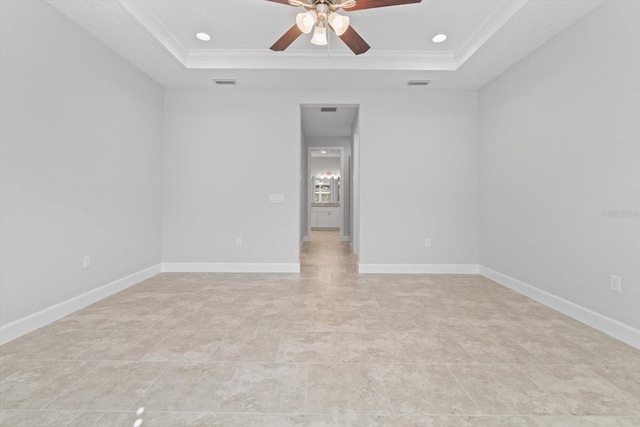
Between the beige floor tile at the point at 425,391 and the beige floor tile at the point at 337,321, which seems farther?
the beige floor tile at the point at 337,321

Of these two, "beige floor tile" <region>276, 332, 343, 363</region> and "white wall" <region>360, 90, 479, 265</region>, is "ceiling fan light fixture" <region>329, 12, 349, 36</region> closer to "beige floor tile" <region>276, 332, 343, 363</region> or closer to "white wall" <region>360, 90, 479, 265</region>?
"white wall" <region>360, 90, 479, 265</region>

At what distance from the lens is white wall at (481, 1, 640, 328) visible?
2.31 meters

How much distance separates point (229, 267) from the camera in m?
4.45

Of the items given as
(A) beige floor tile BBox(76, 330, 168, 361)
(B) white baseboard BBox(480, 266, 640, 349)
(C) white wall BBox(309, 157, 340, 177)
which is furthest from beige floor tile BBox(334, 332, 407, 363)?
(C) white wall BBox(309, 157, 340, 177)

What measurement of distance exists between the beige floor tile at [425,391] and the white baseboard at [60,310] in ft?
8.71

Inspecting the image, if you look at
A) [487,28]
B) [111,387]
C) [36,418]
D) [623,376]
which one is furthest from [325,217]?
[36,418]

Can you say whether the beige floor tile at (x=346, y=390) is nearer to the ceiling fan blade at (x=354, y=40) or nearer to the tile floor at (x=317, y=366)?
the tile floor at (x=317, y=366)

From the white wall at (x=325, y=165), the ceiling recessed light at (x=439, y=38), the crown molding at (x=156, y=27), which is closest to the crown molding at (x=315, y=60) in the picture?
the crown molding at (x=156, y=27)

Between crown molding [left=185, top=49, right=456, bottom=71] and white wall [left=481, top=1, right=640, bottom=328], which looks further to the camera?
crown molding [left=185, top=49, right=456, bottom=71]

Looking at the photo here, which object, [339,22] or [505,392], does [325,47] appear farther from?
[505,392]

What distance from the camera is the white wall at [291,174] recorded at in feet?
14.6

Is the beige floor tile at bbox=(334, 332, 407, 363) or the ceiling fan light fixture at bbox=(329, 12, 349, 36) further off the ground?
the ceiling fan light fixture at bbox=(329, 12, 349, 36)

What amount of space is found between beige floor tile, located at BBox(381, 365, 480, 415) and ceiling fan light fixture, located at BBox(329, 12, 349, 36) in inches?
97.7

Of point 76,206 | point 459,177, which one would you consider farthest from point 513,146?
point 76,206
